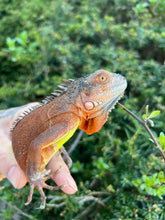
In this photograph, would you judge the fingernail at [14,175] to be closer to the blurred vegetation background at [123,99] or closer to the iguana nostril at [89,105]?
the blurred vegetation background at [123,99]

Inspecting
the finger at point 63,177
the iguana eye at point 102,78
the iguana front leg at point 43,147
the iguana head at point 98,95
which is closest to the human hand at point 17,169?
the finger at point 63,177

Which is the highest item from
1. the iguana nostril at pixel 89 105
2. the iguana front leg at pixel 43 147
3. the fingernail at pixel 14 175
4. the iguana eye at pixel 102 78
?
the iguana eye at pixel 102 78

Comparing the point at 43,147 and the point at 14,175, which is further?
the point at 14,175

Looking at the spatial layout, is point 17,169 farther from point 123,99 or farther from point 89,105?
point 123,99

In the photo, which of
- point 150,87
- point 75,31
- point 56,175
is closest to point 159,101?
point 150,87

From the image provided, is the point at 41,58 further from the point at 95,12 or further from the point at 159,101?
the point at 159,101

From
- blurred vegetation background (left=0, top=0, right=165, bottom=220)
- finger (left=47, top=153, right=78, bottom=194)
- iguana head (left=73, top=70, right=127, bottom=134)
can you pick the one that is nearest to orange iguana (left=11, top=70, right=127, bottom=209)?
iguana head (left=73, top=70, right=127, bottom=134)

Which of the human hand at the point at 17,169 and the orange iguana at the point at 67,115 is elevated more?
the orange iguana at the point at 67,115

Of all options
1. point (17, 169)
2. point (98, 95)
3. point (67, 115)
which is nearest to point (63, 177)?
point (17, 169)
